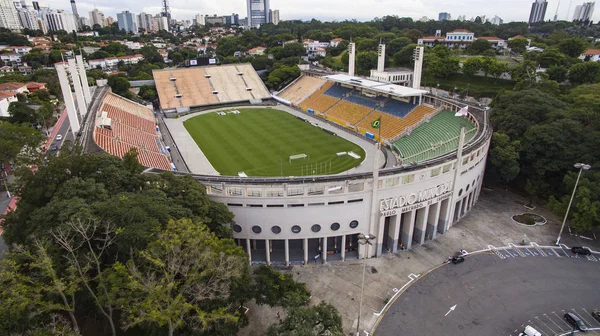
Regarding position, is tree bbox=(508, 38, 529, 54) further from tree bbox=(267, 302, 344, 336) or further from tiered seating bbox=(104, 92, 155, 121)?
tree bbox=(267, 302, 344, 336)

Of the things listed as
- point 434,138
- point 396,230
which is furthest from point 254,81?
point 396,230

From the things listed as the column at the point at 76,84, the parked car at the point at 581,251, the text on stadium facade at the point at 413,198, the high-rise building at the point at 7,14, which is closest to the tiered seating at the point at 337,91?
the text on stadium facade at the point at 413,198

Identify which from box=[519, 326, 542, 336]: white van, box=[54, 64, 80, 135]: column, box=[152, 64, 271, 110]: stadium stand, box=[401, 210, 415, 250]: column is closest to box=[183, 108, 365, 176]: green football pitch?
box=[152, 64, 271, 110]: stadium stand

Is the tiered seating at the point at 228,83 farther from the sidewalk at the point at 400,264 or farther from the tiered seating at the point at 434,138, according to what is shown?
the sidewalk at the point at 400,264

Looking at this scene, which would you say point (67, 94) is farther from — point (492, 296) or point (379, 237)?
point (492, 296)

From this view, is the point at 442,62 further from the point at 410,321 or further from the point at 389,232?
the point at 410,321

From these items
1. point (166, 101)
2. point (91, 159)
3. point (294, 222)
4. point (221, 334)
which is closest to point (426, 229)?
point (294, 222)
